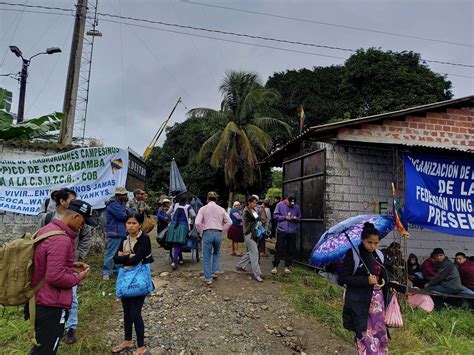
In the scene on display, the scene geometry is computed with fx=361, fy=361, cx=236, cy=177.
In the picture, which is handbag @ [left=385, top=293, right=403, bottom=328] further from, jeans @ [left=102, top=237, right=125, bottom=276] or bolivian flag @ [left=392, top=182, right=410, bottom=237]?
jeans @ [left=102, top=237, right=125, bottom=276]

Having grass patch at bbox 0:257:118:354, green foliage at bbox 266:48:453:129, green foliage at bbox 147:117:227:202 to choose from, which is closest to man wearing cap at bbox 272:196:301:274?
grass patch at bbox 0:257:118:354

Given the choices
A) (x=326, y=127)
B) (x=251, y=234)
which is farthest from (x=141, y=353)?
(x=326, y=127)

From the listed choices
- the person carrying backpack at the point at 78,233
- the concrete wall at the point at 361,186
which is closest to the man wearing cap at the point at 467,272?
the concrete wall at the point at 361,186

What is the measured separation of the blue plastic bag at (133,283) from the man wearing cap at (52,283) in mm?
907

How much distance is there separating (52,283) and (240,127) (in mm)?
18497

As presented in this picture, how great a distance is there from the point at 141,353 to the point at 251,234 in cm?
325

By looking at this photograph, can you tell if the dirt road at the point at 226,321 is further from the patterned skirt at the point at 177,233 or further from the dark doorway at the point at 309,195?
the dark doorway at the point at 309,195

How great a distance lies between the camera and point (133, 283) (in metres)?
3.72

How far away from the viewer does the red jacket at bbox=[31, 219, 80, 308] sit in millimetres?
2635

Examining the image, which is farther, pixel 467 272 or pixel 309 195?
pixel 309 195

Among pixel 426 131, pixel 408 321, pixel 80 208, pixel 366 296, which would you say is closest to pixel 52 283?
pixel 80 208

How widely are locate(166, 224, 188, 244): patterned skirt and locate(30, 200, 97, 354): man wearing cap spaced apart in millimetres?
4325

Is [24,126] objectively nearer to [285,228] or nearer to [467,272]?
[285,228]

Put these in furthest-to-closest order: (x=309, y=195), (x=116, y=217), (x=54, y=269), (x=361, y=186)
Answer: (x=309, y=195) < (x=361, y=186) < (x=116, y=217) < (x=54, y=269)
